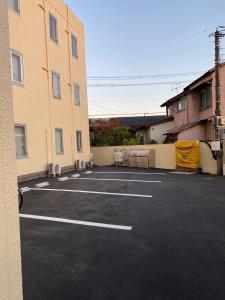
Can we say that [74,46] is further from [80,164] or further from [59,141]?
[80,164]

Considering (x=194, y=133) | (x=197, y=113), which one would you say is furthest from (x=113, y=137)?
(x=197, y=113)

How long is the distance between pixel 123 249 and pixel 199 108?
19.0m

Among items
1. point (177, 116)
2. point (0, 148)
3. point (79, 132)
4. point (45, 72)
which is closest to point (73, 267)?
point (0, 148)

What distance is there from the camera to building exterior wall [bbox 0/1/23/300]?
1453 mm

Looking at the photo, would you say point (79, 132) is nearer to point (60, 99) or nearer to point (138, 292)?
point (60, 99)

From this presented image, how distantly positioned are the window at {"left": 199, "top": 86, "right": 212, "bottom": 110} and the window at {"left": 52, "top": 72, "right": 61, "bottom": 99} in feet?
36.6

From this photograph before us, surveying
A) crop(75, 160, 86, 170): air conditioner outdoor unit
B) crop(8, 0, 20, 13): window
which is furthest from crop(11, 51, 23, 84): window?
crop(75, 160, 86, 170): air conditioner outdoor unit

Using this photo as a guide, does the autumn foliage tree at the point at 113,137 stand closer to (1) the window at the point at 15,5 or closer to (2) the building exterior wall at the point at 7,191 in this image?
(1) the window at the point at 15,5

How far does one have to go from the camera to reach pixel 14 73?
32.0 ft

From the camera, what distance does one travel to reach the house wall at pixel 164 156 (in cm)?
1353

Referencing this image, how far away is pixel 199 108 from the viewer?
20625 mm

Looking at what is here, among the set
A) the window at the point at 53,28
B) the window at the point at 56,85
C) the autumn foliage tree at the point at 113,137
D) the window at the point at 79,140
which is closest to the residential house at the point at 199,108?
the autumn foliage tree at the point at 113,137

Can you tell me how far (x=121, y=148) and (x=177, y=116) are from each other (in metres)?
8.24

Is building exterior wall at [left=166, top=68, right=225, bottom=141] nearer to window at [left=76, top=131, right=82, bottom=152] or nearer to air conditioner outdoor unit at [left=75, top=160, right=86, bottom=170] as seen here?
window at [left=76, top=131, right=82, bottom=152]
